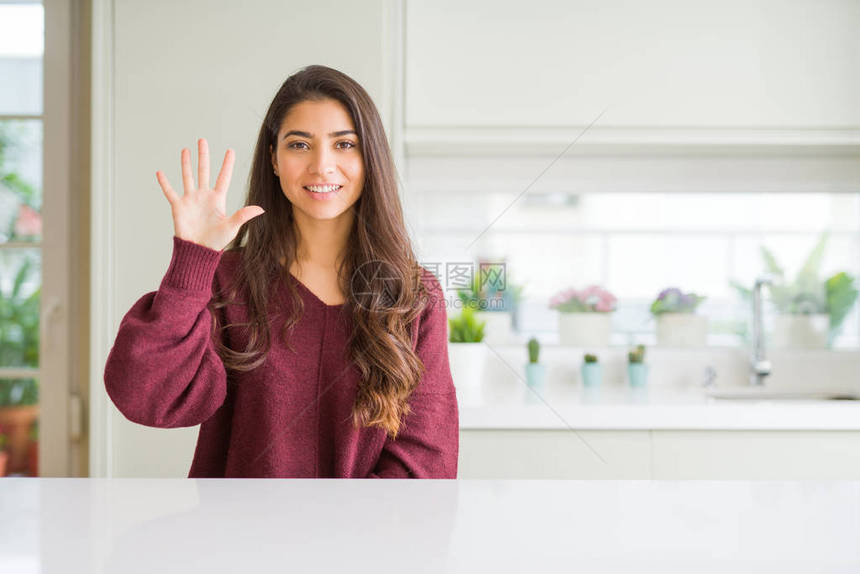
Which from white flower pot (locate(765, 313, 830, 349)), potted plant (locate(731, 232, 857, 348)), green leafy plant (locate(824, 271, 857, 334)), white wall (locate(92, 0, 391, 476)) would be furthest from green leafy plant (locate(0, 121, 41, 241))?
green leafy plant (locate(824, 271, 857, 334))

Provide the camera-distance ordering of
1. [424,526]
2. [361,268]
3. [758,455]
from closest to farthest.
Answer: [424,526] < [361,268] < [758,455]

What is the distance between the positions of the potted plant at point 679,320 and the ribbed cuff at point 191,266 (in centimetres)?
168

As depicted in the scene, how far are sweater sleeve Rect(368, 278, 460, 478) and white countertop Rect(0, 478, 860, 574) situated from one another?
0.43 meters

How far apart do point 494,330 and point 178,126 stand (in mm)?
1063

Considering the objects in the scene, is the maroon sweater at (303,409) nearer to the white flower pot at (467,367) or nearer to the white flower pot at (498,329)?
the white flower pot at (467,367)

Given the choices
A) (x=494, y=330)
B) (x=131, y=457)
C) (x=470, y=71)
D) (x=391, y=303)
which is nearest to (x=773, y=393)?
(x=494, y=330)

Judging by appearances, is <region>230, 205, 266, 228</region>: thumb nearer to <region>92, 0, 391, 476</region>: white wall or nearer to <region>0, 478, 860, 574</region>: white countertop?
<region>0, 478, 860, 574</region>: white countertop

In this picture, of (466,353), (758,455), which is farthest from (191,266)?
(758,455)

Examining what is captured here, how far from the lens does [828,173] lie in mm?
2139

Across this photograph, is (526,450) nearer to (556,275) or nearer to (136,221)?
(556,275)

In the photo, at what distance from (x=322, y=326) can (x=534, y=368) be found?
104 cm

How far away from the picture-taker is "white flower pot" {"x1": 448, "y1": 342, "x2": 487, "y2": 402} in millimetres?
1656

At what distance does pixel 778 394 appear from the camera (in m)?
2.08

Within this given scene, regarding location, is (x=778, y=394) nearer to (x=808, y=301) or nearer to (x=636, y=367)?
(x=808, y=301)
